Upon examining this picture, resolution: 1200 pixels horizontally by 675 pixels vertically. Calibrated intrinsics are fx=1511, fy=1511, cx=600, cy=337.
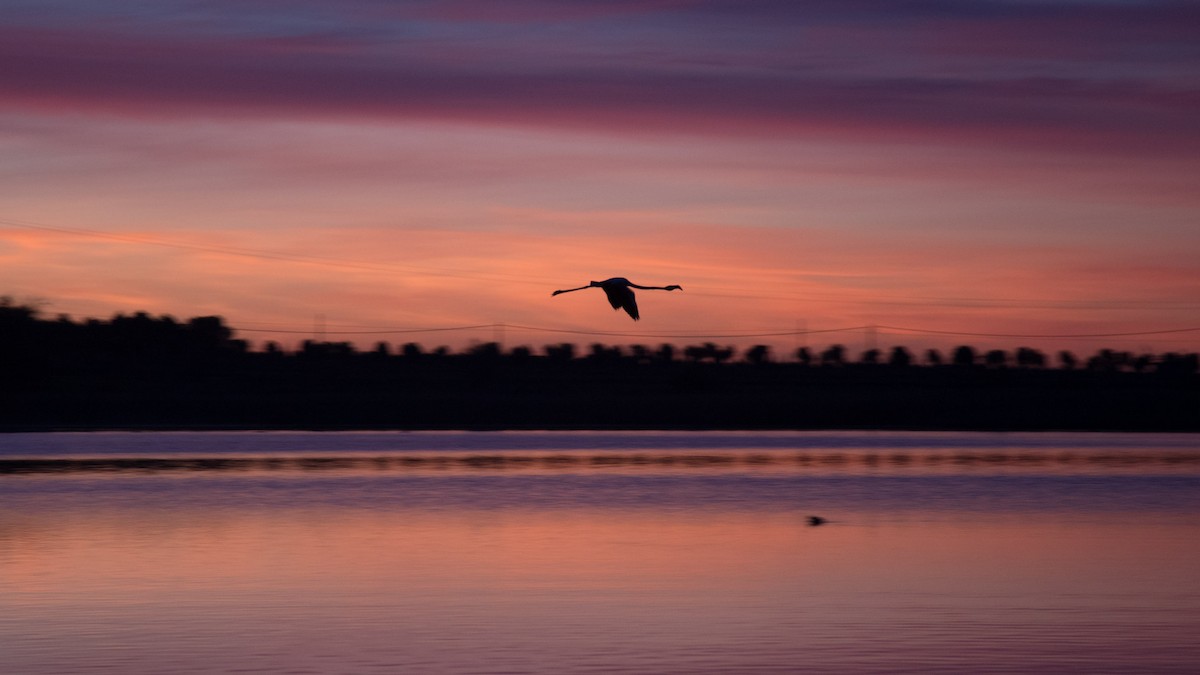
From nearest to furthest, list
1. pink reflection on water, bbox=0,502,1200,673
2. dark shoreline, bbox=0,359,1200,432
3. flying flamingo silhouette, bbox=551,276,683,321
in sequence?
pink reflection on water, bbox=0,502,1200,673, flying flamingo silhouette, bbox=551,276,683,321, dark shoreline, bbox=0,359,1200,432

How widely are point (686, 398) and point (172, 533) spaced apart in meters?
59.0

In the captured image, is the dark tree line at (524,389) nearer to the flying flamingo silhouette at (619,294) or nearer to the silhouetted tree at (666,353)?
the silhouetted tree at (666,353)

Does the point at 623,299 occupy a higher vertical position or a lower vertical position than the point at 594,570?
higher

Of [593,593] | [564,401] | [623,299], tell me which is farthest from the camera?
[564,401]

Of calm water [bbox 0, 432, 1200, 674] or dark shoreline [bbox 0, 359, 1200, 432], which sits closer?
calm water [bbox 0, 432, 1200, 674]

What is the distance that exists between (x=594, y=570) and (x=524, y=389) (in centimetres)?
6432

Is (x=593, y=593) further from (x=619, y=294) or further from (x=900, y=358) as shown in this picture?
(x=900, y=358)

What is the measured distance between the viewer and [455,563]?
20.5 meters

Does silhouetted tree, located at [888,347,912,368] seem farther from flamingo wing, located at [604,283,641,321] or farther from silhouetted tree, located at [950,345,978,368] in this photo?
flamingo wing, located at [604,283,641,321]

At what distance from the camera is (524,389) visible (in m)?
83.9

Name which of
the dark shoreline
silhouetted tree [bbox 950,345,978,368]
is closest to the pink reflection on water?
the dark shoreline

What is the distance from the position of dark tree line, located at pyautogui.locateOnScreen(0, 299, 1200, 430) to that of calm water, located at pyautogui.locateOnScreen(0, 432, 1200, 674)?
110ft

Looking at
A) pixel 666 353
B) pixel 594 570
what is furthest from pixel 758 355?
pixel 594 570

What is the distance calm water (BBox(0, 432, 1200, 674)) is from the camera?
14.1 m
